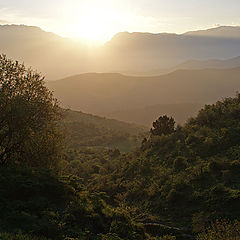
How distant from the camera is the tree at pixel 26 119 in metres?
21.1

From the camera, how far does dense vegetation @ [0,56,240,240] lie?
14062 millimetres

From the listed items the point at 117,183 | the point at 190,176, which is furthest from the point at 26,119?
the point at 190,176

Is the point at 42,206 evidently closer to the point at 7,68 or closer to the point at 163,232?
the point at 163,232

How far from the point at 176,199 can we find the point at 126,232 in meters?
7.36

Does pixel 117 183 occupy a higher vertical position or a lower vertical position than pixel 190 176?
lower

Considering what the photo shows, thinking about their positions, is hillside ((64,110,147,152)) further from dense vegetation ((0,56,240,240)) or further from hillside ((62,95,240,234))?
dense vegetation ((0,56,240,240))

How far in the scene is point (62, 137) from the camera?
83.4 ft

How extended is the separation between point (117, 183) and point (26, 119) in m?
12.0

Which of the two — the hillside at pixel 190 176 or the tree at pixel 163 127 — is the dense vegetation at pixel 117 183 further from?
the tree at pixel 163 127

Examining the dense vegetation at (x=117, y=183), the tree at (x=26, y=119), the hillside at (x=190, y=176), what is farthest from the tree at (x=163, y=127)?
the tree at (x=26, y=119)

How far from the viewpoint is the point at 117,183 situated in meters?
29.1

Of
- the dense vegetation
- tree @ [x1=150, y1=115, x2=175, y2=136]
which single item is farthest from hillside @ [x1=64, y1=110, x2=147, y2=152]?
the dense vegetation

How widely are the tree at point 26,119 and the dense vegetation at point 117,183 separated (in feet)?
0.24

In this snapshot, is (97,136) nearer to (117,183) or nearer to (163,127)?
(163,127)
